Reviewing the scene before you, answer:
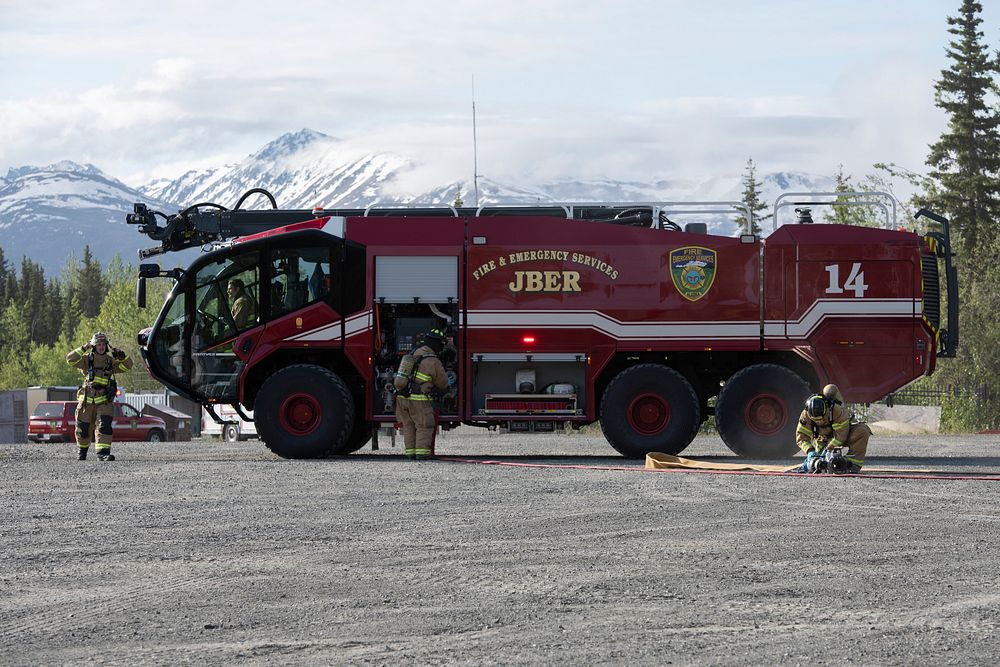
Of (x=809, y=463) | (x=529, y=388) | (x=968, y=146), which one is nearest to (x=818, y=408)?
(x=809, y=463)

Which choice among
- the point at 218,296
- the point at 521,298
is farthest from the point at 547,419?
the point at 218,296

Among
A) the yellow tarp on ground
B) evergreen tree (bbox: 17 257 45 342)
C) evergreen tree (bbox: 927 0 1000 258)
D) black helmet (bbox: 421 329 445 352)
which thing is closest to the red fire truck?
black helmet (bbox: 421 329 445 352)

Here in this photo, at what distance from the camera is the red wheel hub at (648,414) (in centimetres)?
2002

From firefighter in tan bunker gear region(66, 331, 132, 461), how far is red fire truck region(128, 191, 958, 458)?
27.5 inches

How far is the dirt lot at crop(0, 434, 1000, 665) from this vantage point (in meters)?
7.48

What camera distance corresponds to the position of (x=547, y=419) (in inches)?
792

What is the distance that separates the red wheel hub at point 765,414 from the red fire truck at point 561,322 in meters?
0.03

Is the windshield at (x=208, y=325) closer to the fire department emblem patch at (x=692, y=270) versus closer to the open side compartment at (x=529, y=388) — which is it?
the open side compartment at (x=529, y=388)

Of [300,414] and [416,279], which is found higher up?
[416,279]

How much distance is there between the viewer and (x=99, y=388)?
2075 centimetres

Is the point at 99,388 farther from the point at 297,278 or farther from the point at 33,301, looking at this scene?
the point at 33,301

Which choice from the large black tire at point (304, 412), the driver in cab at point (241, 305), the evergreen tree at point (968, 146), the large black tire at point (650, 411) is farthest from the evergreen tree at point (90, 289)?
the large black tire at point (650, 411)

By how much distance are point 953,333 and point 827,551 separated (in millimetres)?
10775

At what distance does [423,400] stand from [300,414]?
73.1 inches
